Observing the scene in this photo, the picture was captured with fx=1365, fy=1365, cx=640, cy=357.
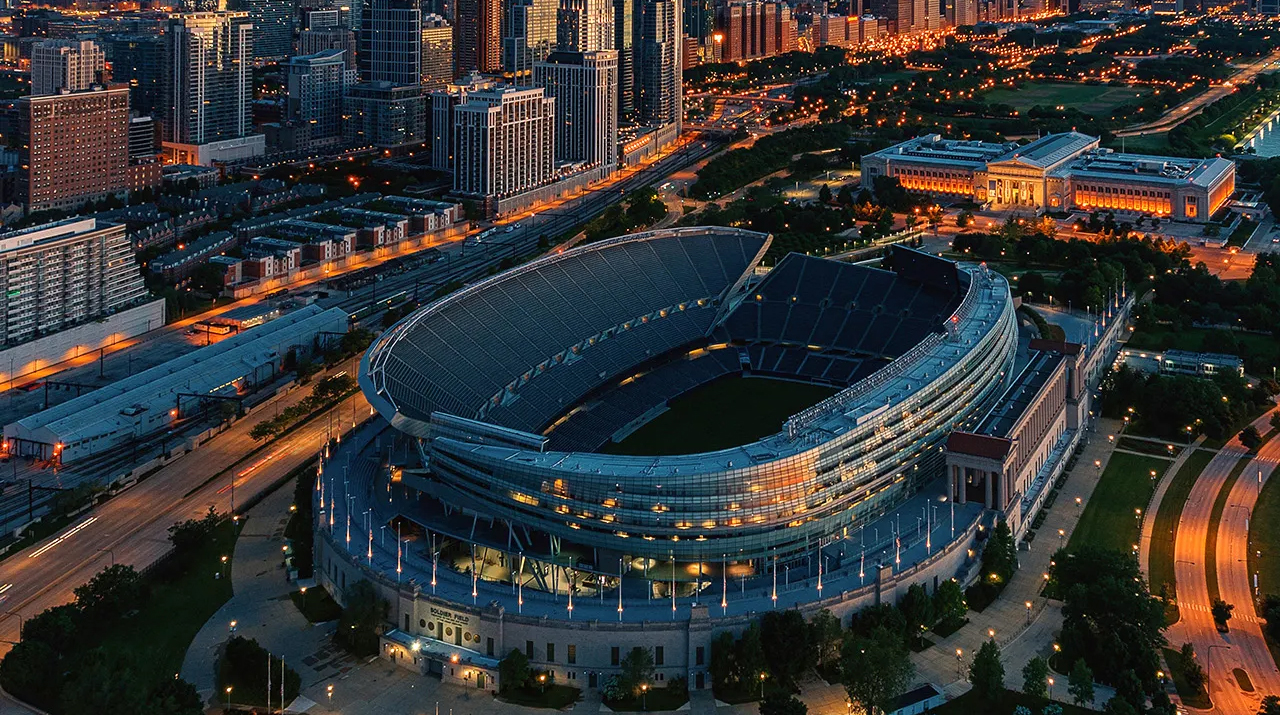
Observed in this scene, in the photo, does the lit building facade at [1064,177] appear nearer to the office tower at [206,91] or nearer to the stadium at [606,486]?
the stadium at [606,486]

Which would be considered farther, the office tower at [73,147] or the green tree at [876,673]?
the office tower at [73,147]

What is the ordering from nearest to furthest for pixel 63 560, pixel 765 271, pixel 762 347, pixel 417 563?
pixel 417 563 < pixel 63 560 < pixel 762 347 < pixel 765 271

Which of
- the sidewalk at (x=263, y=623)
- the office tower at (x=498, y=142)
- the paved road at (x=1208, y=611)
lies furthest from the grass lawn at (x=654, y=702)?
the office tower at (x=498, y=142)

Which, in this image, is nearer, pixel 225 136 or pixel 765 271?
pixel 765 271

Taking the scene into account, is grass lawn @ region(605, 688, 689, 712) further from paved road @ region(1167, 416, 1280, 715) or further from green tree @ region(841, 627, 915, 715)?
paved road @ region(1167, 416, 1280, 715)

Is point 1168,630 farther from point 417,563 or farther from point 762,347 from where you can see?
point 762,347

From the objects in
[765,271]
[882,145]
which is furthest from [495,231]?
[882,145]
